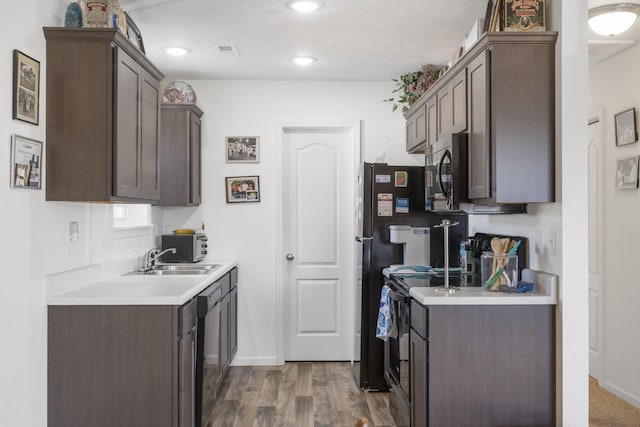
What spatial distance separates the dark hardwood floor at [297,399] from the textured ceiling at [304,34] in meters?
2.51

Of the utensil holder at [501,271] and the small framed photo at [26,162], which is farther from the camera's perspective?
the utensil holder at [501,271]

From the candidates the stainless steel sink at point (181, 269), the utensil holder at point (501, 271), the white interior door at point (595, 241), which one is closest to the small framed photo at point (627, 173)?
the white interior door at point (595, 241)

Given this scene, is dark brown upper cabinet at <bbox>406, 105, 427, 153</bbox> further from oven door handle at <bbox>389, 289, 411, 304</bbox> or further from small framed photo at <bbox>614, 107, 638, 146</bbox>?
small framed photo at <bbox>614, 107, 638, 146</bbox>

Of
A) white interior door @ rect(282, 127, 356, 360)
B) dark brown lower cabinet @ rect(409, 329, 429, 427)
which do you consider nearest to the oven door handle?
dark brown lower cabinet @ rect(409, 329, 429, 427)

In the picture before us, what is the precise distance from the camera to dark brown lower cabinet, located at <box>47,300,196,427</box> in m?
2.50

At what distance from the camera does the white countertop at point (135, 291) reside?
2.51 meters

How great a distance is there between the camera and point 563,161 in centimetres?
254

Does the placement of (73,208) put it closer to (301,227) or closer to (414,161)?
(301,227)

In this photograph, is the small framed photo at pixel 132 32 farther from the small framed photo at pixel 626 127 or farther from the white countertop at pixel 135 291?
the small framed photo at pixel 626 127

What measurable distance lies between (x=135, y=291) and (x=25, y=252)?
1.84 feet

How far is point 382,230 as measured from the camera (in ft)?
13.1

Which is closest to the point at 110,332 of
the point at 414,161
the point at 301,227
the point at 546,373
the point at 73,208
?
the point at 73,208

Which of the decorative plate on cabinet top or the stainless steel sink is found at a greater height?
the decorative plate on cabinet top

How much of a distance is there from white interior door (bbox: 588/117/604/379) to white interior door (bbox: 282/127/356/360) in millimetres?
1935
